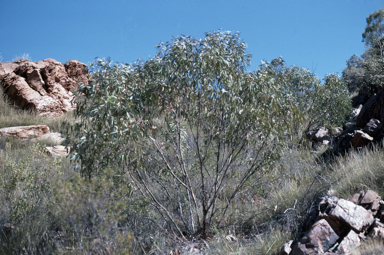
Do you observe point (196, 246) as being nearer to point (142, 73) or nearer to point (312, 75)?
point (142, 73)

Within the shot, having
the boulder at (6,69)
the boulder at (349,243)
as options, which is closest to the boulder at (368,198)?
the boulder at (349,243)

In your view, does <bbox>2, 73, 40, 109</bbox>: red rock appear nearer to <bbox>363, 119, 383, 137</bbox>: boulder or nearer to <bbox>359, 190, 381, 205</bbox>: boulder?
<bbox>363, 119, 383, 137</bbox>: boulder

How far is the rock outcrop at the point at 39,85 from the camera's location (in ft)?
53.9

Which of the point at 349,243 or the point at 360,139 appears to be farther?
the point at 360,139

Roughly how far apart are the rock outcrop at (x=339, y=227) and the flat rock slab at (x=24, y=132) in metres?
12.1

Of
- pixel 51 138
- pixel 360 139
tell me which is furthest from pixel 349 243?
pixel 51 138

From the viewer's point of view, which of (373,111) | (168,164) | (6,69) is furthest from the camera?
(6,69)

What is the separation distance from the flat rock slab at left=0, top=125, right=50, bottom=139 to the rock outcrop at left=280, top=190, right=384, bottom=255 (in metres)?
12.1

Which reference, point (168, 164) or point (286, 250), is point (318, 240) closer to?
point (286, 250)

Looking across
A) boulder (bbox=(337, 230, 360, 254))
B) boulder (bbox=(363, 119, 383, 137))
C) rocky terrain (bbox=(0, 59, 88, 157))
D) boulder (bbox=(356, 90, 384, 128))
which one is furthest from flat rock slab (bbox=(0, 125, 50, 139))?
boulder (bbox=(337, 230, 360, 254))

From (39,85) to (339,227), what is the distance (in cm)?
1644

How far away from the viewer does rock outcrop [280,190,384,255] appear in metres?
3.89

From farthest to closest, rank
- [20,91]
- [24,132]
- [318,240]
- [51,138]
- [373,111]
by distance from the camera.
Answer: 1. [20,91]
2. [51,138]
3. [24,132]
4. [373,111]
5. [318,240]

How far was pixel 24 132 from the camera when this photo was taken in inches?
522
